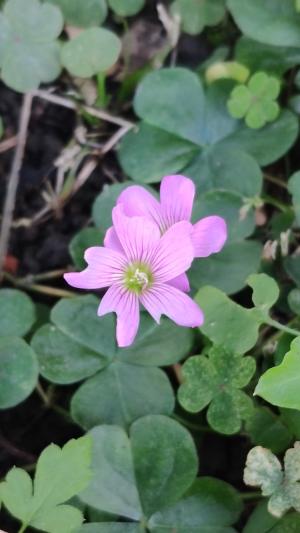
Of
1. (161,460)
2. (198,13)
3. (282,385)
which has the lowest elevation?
(161,460)

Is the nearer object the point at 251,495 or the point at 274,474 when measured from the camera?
the point at 274,474

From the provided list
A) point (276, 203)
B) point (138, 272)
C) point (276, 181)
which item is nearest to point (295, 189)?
point (276, 203)

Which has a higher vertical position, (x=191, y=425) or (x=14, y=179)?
(x=14, y=179)

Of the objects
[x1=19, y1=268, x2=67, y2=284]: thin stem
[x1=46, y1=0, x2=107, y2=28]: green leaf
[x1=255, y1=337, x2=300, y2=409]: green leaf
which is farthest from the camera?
[x1=46, y1=0, x2=107, y2=28]: green leaf

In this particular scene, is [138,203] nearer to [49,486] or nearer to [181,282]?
[181,282]

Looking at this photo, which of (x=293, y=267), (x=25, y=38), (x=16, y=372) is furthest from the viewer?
(x=25, y=38)

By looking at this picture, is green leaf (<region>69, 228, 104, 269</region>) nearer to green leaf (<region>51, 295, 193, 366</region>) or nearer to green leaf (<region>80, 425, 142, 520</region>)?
green leaf (<region>51, 295, 193, 366</region>)

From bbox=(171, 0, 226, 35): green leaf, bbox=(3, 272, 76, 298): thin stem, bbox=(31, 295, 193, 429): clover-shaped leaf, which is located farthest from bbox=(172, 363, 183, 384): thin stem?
bbox=(171, 0, 226, 35): green leaf
